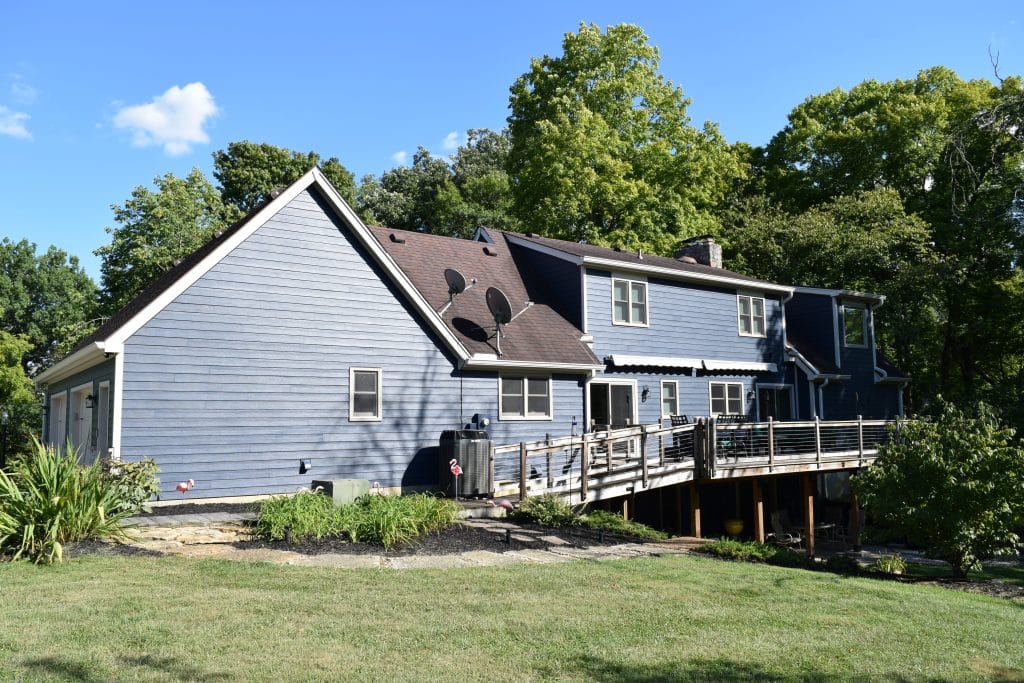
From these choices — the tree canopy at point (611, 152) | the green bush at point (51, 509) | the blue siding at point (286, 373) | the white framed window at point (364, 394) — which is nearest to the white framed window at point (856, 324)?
the tree canopy at point (611, 152)

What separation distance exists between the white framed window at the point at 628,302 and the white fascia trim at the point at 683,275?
44 centimetres

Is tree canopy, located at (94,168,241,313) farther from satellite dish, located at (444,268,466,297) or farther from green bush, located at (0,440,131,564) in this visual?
green bush, located at (0,440,131,564)

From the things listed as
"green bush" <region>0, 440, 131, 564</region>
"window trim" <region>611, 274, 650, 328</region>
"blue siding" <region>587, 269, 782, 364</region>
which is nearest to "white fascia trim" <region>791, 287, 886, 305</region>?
"blue siding" <region>587, 269, 782, 364</region>

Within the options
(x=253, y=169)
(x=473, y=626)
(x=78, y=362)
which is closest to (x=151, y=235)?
(x=253, y=169)

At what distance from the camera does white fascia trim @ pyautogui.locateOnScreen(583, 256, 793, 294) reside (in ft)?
73.4

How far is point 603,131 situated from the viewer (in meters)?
37.7

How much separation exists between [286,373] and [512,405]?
5665 millimetres

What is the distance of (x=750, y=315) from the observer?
2627cm

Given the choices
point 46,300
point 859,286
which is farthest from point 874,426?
point 46,300

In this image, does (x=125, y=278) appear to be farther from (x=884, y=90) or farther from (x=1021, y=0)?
(x=884, y=90)

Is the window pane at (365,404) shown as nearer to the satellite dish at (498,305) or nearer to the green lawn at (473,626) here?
the satellite dish at (498,305)

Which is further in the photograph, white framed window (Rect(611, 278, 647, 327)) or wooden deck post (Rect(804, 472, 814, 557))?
white framed window (Rect(611, 278, 647, 327))

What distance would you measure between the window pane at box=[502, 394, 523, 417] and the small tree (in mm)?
8162

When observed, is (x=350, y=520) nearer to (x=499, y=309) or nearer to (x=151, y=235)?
(x=499, y=309)
